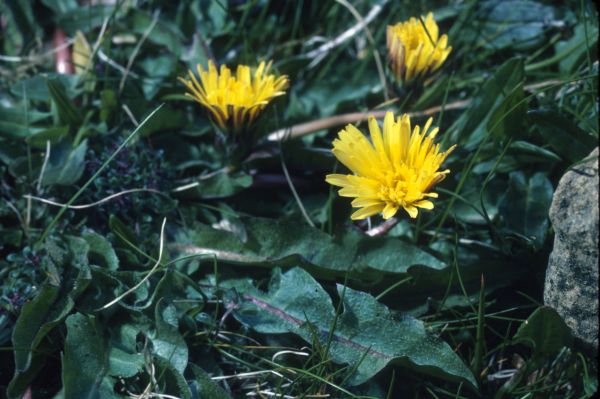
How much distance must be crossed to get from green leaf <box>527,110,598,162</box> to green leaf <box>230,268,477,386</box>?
0.61 meters

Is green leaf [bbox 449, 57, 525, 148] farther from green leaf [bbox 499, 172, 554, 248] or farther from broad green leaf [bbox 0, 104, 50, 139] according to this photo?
broad green leaf [bbox 0, 104, 50, 139]

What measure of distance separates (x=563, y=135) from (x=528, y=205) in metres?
0.21

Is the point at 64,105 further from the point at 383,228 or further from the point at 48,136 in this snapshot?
the point at 383,228

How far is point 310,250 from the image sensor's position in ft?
6.26

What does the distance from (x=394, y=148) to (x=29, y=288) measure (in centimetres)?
100

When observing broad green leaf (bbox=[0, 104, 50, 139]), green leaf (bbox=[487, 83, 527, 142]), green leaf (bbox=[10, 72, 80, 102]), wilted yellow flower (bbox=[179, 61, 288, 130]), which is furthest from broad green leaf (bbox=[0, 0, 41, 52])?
green leaf (bbox=[487, 83, 527, 142])

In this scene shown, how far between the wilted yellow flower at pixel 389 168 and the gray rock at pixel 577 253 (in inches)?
11.1

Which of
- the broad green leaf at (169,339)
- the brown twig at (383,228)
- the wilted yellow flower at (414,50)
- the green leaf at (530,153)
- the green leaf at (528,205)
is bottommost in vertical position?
the broad green leaf at (169,339)

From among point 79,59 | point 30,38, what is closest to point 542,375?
point 79,59

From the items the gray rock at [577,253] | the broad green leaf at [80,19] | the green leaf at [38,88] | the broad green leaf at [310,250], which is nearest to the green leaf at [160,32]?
the broad green leaf at [80,19]

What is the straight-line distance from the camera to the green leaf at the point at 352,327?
162 cm

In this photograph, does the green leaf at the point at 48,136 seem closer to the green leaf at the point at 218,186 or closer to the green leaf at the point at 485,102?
the green leaf at the point at 218,186

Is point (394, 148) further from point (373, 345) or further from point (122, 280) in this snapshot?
point (122, 280)

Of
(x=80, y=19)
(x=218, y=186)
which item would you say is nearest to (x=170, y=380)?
(x=218, y=186)
